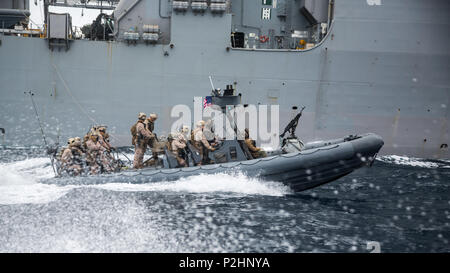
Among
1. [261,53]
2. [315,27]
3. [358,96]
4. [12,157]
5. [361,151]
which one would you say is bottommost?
[12,157]

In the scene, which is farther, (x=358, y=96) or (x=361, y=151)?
(x=358, y=96)

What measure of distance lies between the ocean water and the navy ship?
12.0 ft

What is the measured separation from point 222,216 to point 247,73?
7689mm

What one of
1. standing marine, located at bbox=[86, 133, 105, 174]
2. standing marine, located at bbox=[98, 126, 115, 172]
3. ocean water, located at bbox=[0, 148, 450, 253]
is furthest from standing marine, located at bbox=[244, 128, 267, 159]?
standing marine, located at bbox=[86, 133, 105, 174]

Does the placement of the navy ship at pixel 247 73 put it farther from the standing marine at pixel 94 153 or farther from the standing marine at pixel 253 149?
the standing marine at pixel 253 149

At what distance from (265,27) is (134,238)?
11053mm

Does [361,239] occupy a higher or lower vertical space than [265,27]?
lower

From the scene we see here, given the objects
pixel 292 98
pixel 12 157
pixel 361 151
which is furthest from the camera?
pixel 292 98

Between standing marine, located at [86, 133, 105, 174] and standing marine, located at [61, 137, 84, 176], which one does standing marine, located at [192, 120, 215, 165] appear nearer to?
standing marine, located at [86, 133, 105, 174]

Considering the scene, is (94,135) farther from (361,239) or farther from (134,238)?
(361,239)

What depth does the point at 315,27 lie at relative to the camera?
50.4ft

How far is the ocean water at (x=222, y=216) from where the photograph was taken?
6371 mm

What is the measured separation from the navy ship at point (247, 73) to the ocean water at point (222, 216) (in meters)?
3.64
